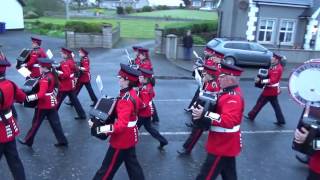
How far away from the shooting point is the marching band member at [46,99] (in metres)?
7.11

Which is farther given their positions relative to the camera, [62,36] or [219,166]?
[62,36]

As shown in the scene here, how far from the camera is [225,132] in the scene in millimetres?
5336

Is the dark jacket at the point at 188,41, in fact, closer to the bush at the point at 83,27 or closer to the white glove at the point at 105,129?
the bush at the point at 83,27

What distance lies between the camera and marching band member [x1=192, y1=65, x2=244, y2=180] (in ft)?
16.8

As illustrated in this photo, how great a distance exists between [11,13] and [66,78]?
2665 centimetres

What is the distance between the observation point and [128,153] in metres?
5.57

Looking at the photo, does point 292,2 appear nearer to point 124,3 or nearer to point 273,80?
point 273,80

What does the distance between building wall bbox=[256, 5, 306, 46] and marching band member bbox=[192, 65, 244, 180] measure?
20587mm

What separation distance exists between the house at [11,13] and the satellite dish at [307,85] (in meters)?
31.6

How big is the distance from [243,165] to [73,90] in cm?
456

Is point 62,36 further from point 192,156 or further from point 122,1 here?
point 122,1

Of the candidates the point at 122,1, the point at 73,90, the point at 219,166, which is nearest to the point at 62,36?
the point at 73,90

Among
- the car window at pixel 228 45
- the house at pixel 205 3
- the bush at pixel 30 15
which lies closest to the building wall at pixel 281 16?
the car window at pixel 228 45

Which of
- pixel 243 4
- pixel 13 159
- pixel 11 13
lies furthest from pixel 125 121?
pixel 11 13
